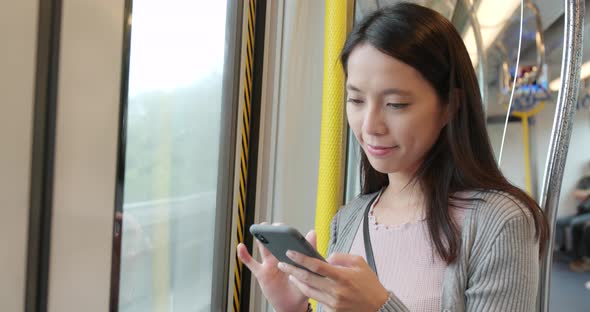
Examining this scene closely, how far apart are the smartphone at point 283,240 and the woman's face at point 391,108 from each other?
0.31 metres

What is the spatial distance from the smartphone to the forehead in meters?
0.37

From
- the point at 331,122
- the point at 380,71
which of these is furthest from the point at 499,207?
the point at 331,122

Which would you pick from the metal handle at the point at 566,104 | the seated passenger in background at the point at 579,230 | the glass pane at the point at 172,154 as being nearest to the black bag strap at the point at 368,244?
the metal handle at the point at 566,104

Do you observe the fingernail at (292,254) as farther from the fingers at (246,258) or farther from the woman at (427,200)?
the fingers at (246,258)

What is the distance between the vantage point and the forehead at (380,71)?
0.91m

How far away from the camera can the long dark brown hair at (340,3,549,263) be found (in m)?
0.92

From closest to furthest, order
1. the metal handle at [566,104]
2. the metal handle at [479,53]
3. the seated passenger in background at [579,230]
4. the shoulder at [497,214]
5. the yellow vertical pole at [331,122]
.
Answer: the shoulder at [497,214], the metal handle at [566,104], the yellow vertical pole at [331,122], the seated passenger in background at [579,230], the metal handle at [479,53]

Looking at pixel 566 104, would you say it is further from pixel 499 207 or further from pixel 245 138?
pixel 245 138

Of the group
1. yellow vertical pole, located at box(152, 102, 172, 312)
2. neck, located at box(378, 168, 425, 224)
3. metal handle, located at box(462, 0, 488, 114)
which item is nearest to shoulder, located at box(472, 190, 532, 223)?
neck, located at box(378, 168, 425, 224)

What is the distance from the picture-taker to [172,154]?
64.3 inches

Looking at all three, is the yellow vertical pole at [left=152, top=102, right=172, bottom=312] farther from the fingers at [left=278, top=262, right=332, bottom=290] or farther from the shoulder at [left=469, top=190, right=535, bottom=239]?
the shoulder at [left=469, top=190, right=535, bottom=239]

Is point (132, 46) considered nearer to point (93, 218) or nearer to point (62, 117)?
point (62, 117)

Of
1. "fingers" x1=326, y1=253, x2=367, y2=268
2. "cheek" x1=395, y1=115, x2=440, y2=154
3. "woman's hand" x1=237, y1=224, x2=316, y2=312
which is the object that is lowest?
"woman's hand" x1=237, y1=224, x2=316, y2=312

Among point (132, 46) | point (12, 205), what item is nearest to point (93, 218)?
point (12, 205)
